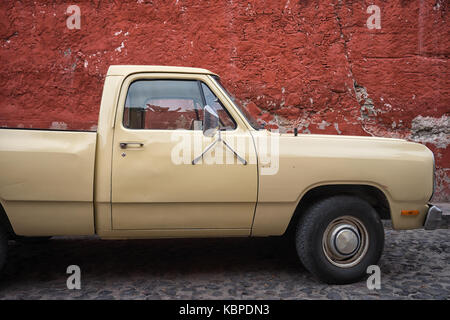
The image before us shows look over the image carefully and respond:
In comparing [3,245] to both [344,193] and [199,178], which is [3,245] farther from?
[344,193]

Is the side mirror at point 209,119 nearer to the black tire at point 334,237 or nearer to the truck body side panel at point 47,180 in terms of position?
the truck body side panel at point 47,180

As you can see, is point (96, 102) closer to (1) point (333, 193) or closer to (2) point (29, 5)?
(2) point (29, 5)

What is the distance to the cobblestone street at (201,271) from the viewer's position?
2.91 m

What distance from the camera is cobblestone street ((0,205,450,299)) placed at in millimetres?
2910

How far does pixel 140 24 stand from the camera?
551 centimetres

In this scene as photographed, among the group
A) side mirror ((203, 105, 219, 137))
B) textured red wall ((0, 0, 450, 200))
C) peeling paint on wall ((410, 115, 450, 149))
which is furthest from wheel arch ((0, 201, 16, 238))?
peeling paint on wall ((410, 115, 450, 149))

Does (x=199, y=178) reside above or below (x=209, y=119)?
below

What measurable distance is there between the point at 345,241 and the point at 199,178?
1.31 meters

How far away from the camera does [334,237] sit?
303cm

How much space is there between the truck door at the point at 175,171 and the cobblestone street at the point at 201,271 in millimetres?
500

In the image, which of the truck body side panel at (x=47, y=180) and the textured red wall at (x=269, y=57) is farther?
the textured red wall at (x=269, y=57)

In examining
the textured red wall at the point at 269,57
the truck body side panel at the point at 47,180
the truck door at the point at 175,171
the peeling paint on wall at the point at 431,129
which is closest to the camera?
the truck body side panel at the point at 47,180

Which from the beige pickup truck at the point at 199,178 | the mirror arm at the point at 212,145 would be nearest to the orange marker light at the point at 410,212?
the beige pickup truck at the point at 199,178

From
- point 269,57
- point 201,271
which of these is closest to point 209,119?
point 201,271
